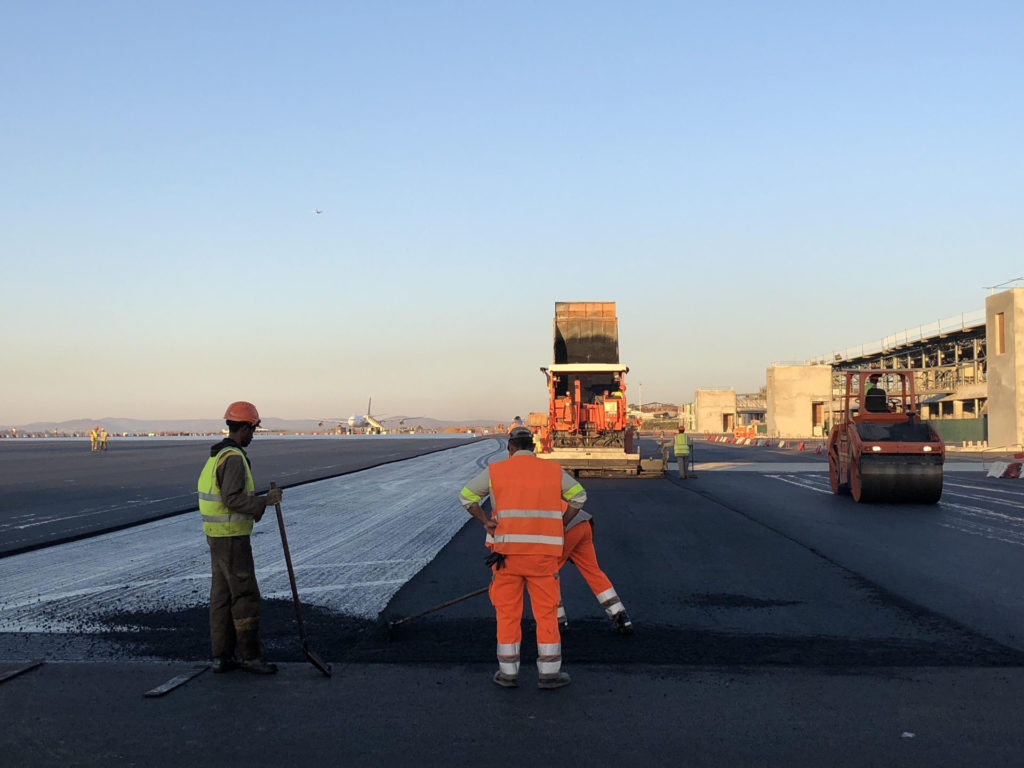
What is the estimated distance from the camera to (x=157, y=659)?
20.4 feet

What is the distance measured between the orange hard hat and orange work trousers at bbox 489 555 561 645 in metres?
2.11

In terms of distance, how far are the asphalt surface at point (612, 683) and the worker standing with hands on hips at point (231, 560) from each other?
0.20 m

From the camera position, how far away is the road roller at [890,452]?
16516 mm

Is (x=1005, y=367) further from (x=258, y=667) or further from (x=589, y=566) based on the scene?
(x=258, y=667)

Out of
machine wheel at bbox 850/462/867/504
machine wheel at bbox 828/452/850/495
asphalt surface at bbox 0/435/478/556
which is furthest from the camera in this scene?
machine wheel at bbox 828/452/850/495

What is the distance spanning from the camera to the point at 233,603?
→ 5871mm

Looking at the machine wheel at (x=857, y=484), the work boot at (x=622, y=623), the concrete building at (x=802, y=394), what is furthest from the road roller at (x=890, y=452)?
the concrete building at (x=802, y=394)

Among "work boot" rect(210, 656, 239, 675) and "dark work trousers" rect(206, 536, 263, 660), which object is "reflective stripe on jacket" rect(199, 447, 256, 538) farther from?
"work boot" rect(210, 656, 239, 675)

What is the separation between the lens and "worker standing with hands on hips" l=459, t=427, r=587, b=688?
5410 mm

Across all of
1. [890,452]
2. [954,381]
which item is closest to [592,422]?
→ [890,452]

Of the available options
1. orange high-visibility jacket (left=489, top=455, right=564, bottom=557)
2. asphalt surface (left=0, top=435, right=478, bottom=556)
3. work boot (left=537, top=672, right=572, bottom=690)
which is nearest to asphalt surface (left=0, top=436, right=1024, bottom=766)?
work boot (left=537, top=672, right=572, bottom=690)

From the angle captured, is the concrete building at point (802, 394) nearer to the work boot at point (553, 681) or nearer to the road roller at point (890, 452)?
the road roller at point (890, 452)

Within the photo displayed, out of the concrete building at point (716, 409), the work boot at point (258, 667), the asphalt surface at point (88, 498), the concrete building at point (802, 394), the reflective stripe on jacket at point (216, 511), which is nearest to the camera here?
the work boot at point (258, 667)

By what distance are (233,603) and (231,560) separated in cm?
29
